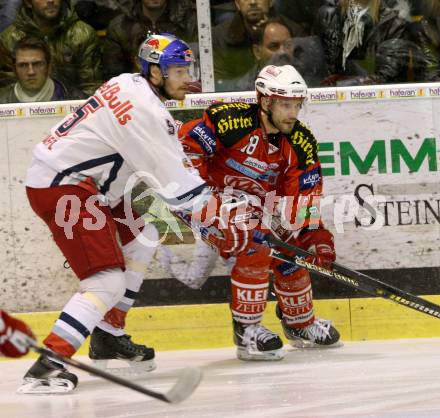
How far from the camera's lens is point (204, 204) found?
412cm

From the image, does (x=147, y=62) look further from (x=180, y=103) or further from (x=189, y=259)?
(x=189, y=259)

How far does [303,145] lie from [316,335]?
84cm

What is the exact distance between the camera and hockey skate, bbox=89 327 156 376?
4520mm

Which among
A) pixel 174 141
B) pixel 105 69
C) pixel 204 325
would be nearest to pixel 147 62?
pixel 174 141

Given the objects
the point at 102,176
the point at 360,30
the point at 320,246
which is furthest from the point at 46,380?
the point at 360,30

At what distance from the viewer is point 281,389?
157 inches

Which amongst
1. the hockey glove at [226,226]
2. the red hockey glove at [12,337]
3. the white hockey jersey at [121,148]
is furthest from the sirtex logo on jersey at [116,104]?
the red hockey glove at [12,337]

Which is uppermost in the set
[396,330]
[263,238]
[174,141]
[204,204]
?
[174,141]

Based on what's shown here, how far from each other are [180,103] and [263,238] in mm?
902

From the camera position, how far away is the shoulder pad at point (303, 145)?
15.6ft

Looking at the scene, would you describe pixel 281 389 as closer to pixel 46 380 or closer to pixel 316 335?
pixel 46 380

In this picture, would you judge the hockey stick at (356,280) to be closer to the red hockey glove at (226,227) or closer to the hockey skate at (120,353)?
the red hockey glove at (226,227)

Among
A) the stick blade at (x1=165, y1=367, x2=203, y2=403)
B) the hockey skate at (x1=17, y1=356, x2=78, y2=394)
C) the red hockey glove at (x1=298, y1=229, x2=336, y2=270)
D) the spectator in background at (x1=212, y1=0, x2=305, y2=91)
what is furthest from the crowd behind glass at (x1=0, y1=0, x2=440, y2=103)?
the stick blade at (x1=165, y1=367, x2=203, y2=403)

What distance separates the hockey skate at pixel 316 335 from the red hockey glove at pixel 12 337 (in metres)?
2.13
